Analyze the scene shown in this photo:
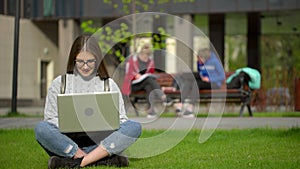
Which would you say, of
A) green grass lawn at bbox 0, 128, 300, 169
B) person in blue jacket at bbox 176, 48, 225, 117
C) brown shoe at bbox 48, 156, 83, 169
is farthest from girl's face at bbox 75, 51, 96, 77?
person in blue jacket at bbox 176, 48, 225, 117

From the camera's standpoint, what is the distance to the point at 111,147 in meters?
6.64

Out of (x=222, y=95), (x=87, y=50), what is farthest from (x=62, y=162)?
(x=222, y=95)

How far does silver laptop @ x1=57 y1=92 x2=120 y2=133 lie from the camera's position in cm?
632

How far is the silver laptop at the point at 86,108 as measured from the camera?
20.7ft

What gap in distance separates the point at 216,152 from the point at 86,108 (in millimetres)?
2350

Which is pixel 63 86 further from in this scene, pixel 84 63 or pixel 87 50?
A: pixel 87 50

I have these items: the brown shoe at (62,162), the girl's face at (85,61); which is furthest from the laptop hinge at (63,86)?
the brown shoe at (62,162)

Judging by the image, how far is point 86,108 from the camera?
20.7 ft

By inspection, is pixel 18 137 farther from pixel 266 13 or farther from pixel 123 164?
pixel 266 13

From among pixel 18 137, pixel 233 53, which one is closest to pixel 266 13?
pixel 18 137

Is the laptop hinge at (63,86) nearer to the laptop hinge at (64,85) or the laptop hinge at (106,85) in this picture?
the laptop hinge at (64,85)

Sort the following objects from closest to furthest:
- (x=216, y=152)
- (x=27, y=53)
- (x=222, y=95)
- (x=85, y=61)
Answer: (x=85, y=61) → (x=216, y=152) → (x=222, y=95) → (x=27, y=53)

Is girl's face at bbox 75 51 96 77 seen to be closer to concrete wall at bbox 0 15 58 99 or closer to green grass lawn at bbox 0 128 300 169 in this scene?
green grass lawn at bbox 0 128 300 169

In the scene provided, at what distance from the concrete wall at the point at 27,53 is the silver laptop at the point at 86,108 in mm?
28734
